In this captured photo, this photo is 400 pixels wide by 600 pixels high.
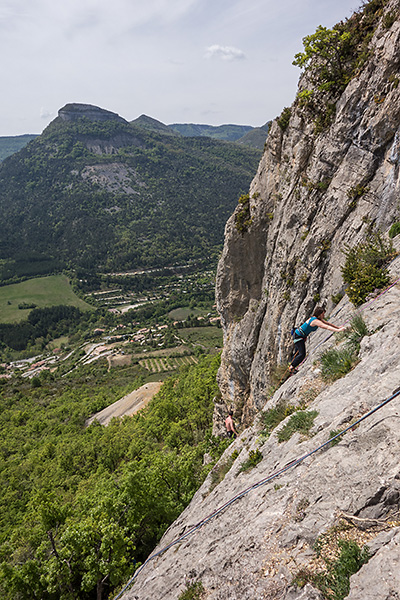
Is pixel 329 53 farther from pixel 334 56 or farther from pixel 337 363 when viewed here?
pixel 337 363

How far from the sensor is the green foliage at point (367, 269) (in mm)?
10984

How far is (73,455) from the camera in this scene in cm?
4631

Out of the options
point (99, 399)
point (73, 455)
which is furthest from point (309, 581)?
point (99, 399)

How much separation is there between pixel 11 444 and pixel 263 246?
6604 cm

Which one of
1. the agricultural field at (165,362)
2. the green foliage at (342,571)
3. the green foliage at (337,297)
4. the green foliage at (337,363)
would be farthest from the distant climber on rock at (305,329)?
the agricultural field at (165,362)

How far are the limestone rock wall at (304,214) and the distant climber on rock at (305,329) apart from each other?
2973 mm

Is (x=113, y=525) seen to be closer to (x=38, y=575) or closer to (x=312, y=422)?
(x=38, y=575)

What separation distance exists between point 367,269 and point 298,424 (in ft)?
19.4

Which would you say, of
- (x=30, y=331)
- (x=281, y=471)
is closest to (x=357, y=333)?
(x=281, y=471)

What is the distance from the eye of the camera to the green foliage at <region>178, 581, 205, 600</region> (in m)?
6.46

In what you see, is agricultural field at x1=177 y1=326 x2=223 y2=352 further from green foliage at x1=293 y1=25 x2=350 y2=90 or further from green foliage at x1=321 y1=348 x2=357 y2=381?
green foliage at x1=321 y1=348 x2=357 y2=381

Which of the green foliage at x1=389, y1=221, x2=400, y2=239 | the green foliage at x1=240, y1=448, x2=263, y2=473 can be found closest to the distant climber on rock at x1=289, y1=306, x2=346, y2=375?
the green foliage at x1=240, y1=448, x2=263, y2=473

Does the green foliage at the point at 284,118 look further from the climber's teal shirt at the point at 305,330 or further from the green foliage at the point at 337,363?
the green foliage at the point at 337,363

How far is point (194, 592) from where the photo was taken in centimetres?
655
